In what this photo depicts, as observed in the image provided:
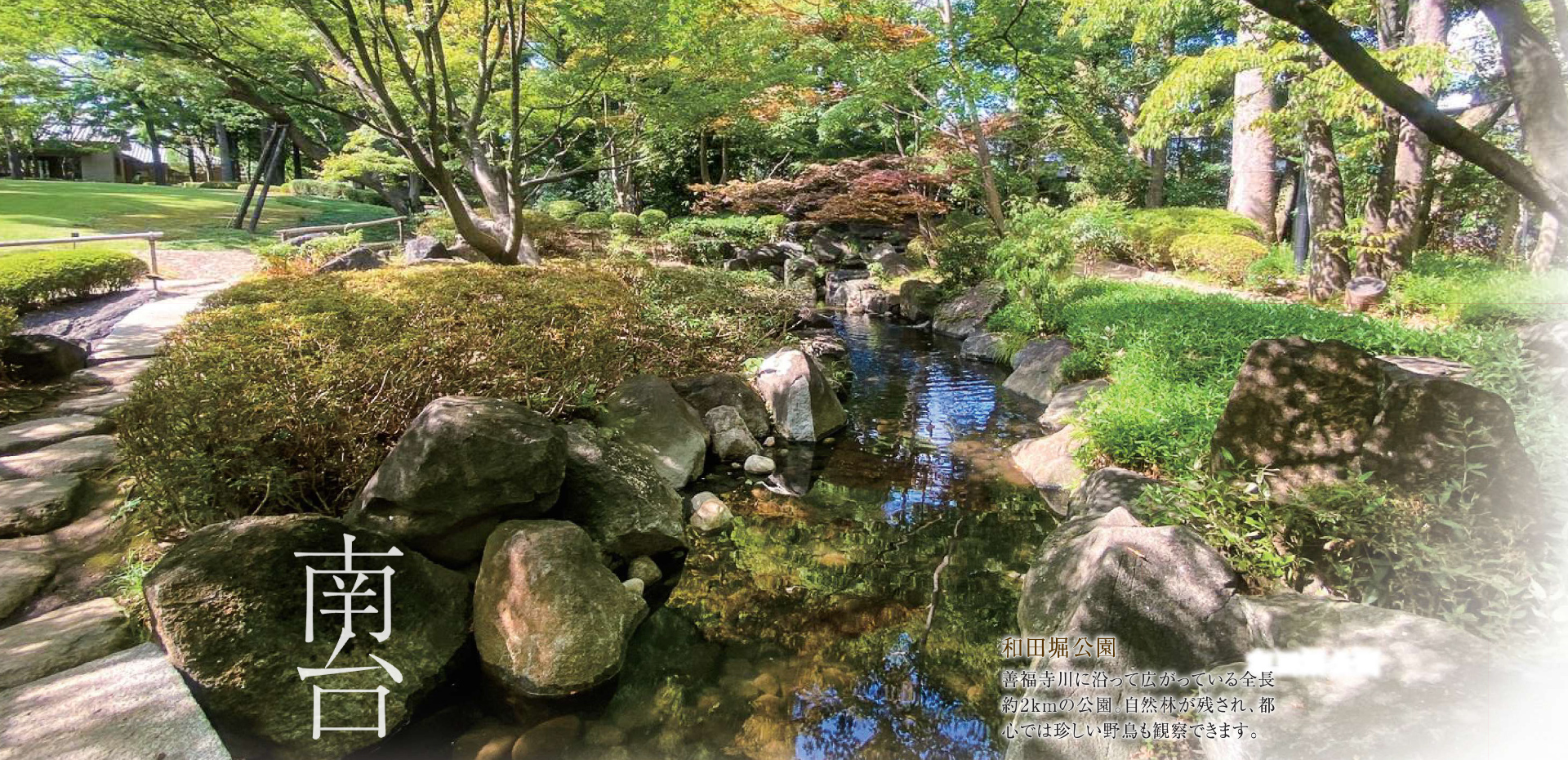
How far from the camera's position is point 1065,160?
764 inches

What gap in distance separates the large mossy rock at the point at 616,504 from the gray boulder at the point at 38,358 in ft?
17.5

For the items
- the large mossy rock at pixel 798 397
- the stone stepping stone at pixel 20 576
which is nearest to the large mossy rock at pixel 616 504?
the stone stepping stone at pixel 20 576

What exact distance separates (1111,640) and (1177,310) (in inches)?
267

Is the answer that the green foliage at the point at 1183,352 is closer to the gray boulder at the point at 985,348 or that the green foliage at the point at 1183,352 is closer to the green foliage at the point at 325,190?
the gray boulder at the point at 985,348

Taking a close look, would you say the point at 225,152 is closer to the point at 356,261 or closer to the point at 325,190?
the point at 325,190

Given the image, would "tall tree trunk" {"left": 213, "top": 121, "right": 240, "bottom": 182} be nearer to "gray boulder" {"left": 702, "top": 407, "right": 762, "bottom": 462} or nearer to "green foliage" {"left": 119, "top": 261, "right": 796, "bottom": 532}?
"green foliage" {"left": 119, "top": 261, "right": 796, "bottom": 532}

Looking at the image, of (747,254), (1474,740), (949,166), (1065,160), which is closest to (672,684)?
(1474,740)

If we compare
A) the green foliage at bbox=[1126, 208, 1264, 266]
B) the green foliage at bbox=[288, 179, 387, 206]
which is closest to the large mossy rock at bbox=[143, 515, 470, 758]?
the green foliage at bbox=[1126, 208, 1264, 266]

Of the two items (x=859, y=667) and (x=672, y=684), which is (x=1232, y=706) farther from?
(x=672, y=684)

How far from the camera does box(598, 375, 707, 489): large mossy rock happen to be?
6.19 metres

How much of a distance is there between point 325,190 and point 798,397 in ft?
96.9

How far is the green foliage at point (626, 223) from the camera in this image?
56.6 feet

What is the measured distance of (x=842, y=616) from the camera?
14.4 feet

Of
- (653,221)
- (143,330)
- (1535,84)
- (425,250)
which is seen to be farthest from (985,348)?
(143,330)
